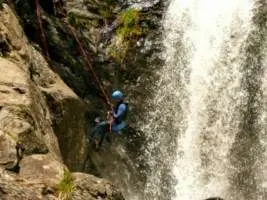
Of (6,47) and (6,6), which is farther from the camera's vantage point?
(6,6)

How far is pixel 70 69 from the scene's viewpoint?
17219 millimetres

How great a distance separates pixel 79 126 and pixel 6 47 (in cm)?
340

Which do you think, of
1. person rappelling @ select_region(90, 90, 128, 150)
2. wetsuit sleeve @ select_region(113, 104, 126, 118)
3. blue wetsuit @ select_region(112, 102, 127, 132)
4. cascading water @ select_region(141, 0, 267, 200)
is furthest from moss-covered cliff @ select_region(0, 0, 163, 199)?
wetsuit sleeve @ select_region(113, 104, 126, 118)

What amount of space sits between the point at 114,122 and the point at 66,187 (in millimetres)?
5869

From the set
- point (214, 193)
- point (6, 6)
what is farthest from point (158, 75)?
point (6, 6)

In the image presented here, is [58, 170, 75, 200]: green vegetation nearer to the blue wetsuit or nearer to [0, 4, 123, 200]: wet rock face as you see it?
[0, 4, 123, 200]: wet rock face

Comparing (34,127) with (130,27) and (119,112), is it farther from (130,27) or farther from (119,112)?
(130,27)

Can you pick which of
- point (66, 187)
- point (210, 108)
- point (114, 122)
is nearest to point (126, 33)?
point (210, 108)

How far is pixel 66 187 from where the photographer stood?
843 centimetres

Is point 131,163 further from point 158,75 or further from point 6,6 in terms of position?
point 6,6

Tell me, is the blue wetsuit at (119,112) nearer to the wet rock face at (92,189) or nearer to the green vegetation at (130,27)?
the wet rock face at (92,189)

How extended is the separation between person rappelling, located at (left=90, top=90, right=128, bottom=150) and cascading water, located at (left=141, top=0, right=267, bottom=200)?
3.41 metres

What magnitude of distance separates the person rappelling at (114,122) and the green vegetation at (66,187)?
530 centimetres

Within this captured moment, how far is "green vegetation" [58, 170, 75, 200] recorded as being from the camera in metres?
8.30
